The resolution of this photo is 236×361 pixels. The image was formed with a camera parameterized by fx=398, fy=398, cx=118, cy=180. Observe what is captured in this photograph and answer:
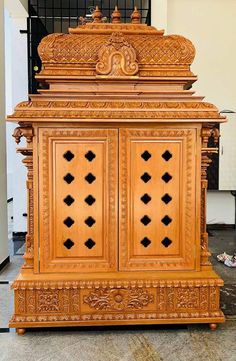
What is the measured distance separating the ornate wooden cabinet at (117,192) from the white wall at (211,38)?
2268 millimetres

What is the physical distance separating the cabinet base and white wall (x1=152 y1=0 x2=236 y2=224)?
269 centimetres

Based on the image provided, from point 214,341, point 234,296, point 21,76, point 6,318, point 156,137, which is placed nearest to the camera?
point 214,341

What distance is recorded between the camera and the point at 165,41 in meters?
1.98

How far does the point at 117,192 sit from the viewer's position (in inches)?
75.3

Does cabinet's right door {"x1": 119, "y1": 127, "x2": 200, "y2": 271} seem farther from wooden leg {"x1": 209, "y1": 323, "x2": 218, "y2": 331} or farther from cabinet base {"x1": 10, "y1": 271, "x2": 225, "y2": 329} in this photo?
wooden leg {"x1": 209, "y1": 323, "x2": 218, "y2": 331}

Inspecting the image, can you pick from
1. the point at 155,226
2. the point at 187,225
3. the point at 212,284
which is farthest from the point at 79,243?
the point at 212,284

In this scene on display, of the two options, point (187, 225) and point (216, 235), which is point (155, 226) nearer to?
point (187, 225)

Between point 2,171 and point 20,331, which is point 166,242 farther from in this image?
point 2,171

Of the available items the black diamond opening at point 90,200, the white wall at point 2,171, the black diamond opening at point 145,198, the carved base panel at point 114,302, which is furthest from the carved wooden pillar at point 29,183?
the white wall at point 2,171

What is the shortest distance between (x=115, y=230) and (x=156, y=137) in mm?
489

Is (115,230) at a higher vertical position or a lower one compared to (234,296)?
higher

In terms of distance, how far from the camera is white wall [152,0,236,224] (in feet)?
13.4

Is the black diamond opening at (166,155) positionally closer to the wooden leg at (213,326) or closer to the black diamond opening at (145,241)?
the black diamond opening at (145,241)

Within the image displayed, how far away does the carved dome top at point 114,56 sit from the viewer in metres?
1.91
